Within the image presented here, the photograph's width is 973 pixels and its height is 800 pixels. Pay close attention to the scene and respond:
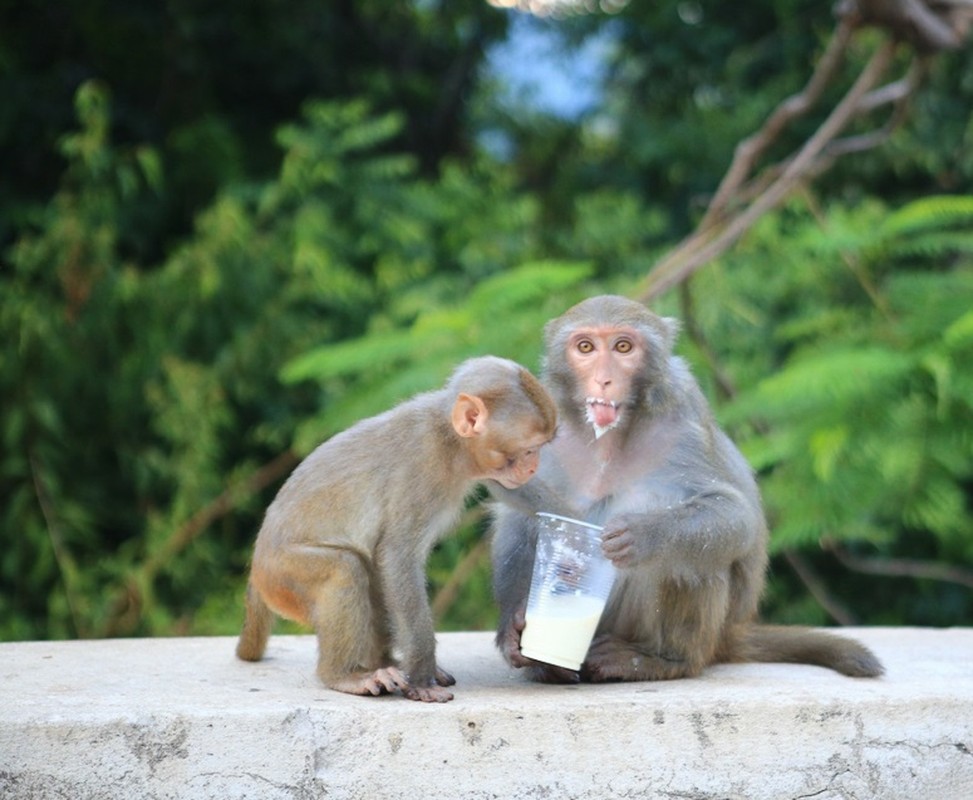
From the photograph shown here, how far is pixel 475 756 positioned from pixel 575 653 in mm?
440

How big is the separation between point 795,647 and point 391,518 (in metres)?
1.59

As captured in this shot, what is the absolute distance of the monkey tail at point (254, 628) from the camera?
431cm

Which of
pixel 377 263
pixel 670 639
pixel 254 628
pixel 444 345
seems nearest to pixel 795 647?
pixel 670 639

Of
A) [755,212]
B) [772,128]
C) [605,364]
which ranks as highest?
[772,128]

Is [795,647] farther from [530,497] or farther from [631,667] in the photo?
[530,497]

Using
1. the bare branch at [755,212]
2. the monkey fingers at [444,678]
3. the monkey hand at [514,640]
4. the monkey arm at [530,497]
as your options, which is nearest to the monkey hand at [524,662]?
the monkey hand at [514,640]

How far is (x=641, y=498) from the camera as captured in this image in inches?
168

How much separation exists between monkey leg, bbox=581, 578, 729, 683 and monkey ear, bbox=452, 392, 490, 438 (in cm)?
79

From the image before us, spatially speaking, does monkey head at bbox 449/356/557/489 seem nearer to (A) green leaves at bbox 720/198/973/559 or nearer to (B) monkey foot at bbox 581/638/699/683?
(B) monkey foot at bbox 581/638/699/683

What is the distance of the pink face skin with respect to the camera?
405cm

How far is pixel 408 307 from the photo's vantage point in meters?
8.29

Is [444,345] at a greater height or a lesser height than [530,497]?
greater

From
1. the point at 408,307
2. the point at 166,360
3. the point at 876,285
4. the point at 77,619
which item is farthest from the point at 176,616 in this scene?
the point at 876,285

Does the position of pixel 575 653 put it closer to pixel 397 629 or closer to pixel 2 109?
pixel 397 629
